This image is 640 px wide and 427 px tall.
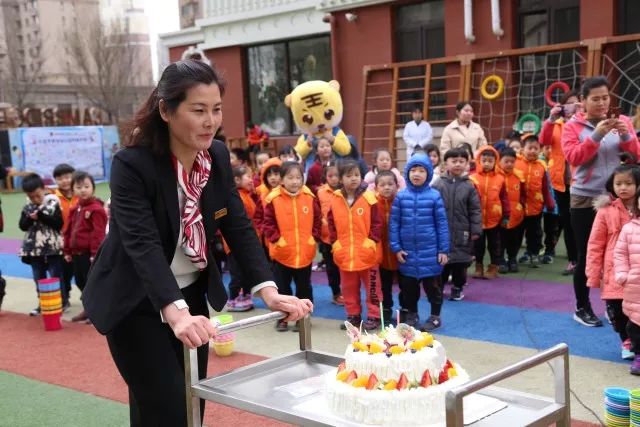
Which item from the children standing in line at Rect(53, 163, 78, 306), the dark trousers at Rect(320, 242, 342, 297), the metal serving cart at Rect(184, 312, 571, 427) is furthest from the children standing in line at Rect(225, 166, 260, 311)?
the metal serving cart at Rect(184, 312, 571, 427)

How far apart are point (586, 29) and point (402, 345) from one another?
11391 mm

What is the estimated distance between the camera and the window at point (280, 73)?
1741 centimetres

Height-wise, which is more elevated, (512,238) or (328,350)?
(512,238)

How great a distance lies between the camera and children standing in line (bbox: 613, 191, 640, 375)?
4.63 meters

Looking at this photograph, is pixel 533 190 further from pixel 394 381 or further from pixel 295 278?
pixel 394 381

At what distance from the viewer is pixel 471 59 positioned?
13578mm

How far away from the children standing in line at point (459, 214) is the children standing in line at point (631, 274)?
215cm

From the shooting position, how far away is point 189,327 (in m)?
2.25

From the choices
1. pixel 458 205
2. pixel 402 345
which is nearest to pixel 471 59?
pixel 458 205

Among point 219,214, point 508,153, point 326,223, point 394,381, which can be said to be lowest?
point 394,381

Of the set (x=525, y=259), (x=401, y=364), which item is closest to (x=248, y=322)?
(x=401, y=364)

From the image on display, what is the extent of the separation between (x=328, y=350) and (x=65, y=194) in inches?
146

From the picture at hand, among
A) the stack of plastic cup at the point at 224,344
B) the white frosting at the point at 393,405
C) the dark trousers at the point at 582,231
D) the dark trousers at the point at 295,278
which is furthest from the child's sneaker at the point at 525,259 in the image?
the white frosting at the point at 393,405

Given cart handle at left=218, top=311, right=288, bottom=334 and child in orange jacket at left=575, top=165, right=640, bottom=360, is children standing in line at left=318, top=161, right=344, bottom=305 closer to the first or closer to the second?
child in orange jacket at left=575, top=165, right=640, bottom=360
